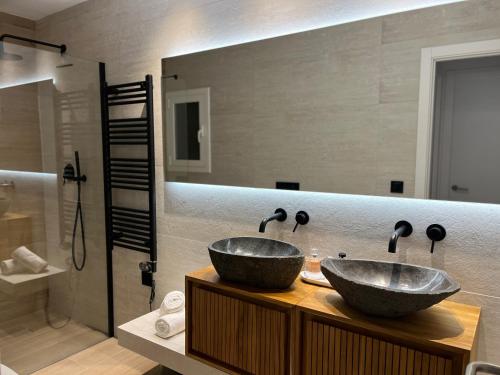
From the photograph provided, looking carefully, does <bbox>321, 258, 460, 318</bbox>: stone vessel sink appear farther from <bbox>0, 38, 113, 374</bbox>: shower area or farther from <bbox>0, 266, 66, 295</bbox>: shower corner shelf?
<bbox>0, 266, 66, 295</bbox>: shower corner shelf

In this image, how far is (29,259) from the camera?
2584 millimetres

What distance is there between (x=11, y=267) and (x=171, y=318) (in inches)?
49.0

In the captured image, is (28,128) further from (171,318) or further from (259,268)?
(259,268)

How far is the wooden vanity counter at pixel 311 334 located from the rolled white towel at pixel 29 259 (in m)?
1.43

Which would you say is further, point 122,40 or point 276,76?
point 122,40

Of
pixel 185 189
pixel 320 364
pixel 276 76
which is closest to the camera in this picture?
pixel 320 364

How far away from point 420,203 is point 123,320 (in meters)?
2.37

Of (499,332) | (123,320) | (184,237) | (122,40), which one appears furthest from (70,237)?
(499,332)

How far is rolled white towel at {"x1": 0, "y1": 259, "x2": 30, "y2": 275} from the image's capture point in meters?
2.43

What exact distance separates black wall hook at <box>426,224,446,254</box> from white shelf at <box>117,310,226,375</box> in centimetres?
113

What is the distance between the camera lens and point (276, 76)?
197 cm

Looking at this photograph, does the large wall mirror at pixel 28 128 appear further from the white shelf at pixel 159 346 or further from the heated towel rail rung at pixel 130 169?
the white shelf at pixel 159 346

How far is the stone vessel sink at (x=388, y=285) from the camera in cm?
126

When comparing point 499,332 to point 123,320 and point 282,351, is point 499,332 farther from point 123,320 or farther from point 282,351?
point 123,320
